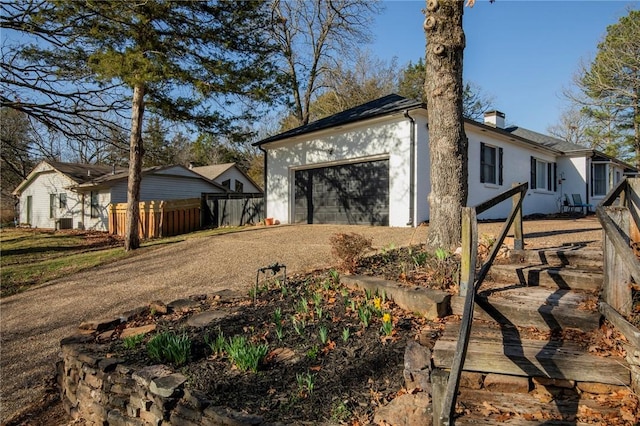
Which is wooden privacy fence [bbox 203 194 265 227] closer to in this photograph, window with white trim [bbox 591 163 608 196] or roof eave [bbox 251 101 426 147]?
roof eave [bbox 251 101 426 147]

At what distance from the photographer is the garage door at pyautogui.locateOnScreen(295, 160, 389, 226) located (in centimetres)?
1219

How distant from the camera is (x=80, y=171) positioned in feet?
80.0

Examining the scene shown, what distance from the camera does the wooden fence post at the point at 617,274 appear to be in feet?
9.19

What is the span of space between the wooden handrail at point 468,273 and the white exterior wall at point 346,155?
683 cm

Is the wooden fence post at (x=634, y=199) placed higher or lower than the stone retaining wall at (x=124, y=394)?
higher

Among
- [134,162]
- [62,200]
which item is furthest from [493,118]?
[62,200]

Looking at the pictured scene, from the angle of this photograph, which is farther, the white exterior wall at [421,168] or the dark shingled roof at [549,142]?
the dark shingled roof at [549,142]

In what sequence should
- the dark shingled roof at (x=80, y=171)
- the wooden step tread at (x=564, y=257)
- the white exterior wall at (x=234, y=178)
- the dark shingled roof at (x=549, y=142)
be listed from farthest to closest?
1. the white exterior wall at (x=234, y=178)
2. the dark shingled roof at (x=80, y=171)
3. the dark shingled roof at (x=549, y=142)
4. the wooden step tread at (x=564, y=257)

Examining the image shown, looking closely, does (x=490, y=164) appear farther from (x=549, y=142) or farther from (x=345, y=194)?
(x=549, y=142)

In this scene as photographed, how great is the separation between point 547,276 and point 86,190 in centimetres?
2443

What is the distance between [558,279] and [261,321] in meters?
2.91

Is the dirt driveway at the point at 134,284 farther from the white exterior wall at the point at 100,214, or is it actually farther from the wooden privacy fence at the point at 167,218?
the white exterior wall at the point at 100,214

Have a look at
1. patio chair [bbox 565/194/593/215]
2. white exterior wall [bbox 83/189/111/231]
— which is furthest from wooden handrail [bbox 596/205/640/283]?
white exterior wall [bbox 83/189/111/231]

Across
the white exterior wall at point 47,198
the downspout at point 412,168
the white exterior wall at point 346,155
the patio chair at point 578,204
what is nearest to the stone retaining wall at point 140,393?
the downspout at point 412,168
